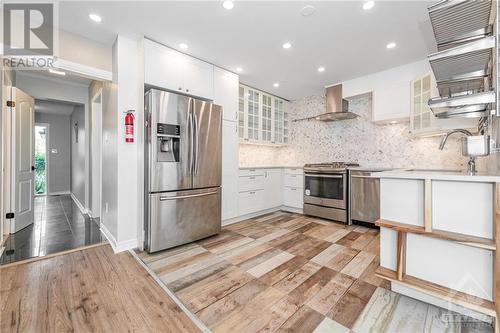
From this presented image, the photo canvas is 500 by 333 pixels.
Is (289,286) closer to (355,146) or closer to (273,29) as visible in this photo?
(273,29)

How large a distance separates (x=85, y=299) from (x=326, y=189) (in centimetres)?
345

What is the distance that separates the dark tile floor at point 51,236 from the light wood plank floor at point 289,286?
40.3 inches

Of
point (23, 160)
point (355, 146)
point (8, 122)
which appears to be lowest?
point (23, 160)

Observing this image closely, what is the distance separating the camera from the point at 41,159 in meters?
6.55

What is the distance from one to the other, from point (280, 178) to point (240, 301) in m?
3.02

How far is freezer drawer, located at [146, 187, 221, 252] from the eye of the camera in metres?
2.34

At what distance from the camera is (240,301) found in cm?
156

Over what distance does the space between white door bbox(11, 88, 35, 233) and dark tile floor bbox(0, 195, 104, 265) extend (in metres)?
0.22

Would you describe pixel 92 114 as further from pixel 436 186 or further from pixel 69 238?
pixel 436 186

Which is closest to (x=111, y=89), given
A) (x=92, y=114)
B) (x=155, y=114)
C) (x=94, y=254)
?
(x=155, y=114)

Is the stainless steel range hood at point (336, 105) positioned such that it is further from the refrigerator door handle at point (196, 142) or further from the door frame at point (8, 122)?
the door frame at point (8, 122)

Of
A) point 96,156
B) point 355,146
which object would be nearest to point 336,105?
point 355,146

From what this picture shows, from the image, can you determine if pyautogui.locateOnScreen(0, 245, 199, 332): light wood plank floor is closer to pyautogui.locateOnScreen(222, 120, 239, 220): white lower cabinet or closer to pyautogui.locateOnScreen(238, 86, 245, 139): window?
pyautogui.locateOnScreen(222, 120, 239, 220): white lower cabinet

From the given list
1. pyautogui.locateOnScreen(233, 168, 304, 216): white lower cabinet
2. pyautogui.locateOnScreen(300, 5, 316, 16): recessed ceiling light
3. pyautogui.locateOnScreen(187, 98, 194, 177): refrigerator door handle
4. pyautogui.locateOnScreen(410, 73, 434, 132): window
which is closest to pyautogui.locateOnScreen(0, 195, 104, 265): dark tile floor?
pyautogui.locateOnScreen(187, 98, 194, 177): refrigerator door handle
